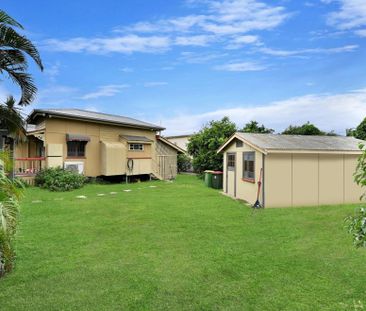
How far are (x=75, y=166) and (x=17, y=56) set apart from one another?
10492 millimetres

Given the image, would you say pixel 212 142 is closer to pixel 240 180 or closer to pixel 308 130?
pixel 240 180

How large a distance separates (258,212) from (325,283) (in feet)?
19.7

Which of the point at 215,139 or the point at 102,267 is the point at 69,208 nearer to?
the point at 102,267

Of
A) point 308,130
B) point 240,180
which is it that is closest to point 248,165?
point 240,180

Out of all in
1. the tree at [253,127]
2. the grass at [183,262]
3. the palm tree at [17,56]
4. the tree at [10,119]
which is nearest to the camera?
the grass at [183,262]

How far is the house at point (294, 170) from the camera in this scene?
11930 millimetres

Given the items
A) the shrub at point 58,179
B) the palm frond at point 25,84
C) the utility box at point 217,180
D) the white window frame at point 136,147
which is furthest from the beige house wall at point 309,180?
the white window frame at point 136,147

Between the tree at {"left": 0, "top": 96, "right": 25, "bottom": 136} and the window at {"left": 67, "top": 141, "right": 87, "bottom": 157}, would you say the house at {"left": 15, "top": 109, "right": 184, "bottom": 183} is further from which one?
the tree at {"left": 0, "top": 96, "right": 25, "bottom": 136}

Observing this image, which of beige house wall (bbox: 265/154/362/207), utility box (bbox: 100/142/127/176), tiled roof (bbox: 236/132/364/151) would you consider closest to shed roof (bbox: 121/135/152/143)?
utility box (bbox: 100/142/127/176)

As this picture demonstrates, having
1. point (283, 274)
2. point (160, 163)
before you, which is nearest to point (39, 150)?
point (160, 163)

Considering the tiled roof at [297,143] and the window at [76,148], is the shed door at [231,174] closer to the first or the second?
the tiled roof at [297,143]

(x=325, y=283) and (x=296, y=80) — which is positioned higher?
(x=296, y=80)

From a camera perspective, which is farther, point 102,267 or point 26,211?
point 26,211

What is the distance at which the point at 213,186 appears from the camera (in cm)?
1778
